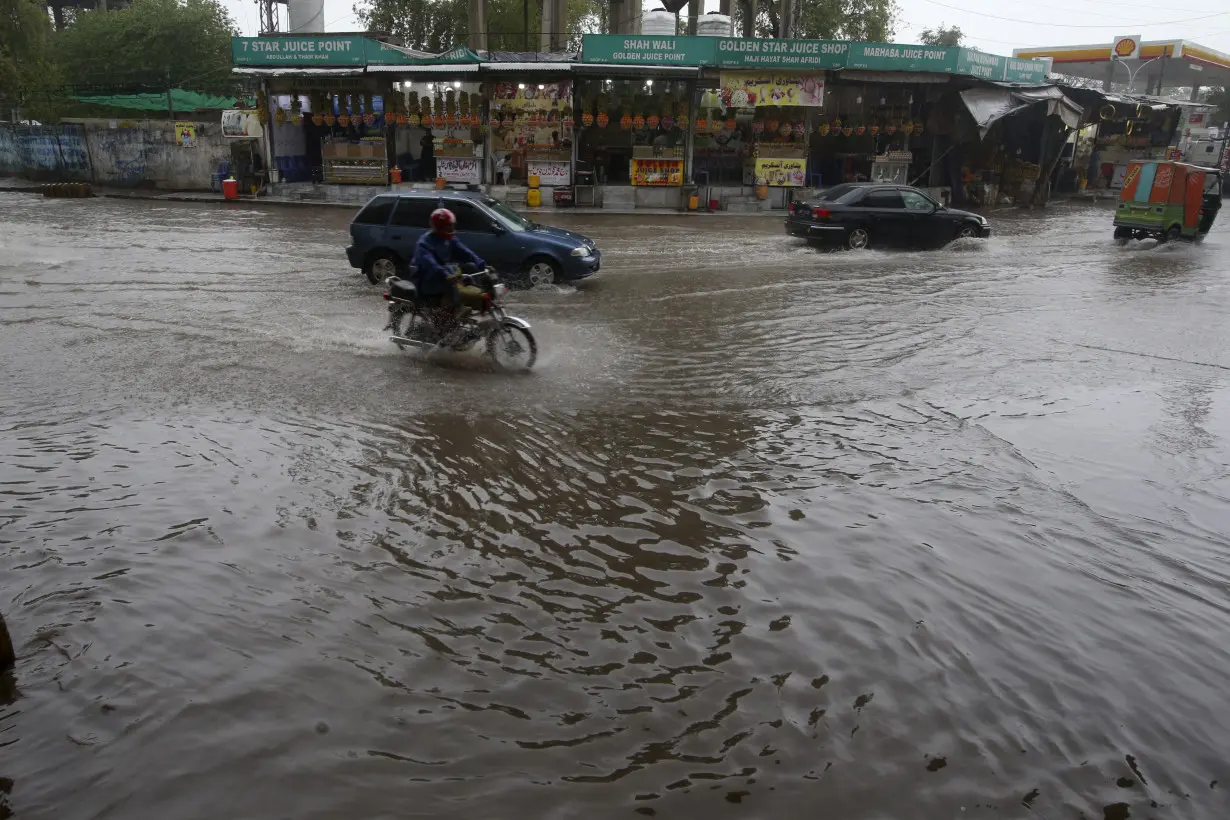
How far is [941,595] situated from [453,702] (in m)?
2.60

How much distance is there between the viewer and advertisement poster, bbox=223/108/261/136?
2939cm

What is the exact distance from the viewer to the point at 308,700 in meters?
3.61

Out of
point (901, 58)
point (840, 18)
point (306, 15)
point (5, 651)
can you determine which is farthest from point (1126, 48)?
point (5, 651)

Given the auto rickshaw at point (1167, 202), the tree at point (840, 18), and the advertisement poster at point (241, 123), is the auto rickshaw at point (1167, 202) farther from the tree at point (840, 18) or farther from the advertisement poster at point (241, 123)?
the tree at point (840, 18)

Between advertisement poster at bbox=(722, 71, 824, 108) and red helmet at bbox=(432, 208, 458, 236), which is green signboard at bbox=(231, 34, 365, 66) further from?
red helmet at bbox=(432, 208, 458, 236)

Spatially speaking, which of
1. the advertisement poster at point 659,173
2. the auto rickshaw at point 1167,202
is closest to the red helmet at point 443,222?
A: the auto rickshaw at point 1167,202

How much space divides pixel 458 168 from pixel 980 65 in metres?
17.4

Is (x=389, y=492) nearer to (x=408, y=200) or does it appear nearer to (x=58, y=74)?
(x=408, y=200)

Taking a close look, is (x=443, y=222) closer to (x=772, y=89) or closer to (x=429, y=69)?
(x=429, y=69)

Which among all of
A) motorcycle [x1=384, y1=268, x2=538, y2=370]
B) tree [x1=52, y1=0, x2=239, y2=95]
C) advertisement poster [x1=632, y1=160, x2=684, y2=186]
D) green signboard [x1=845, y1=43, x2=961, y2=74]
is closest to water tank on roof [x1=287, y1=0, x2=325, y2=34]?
tree [x1=52, y1=0, x2=239, y2=95]

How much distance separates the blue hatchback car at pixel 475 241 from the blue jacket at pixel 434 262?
3935mm

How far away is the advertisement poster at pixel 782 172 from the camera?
2797 centimetres

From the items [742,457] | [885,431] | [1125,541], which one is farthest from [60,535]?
[1125,541]

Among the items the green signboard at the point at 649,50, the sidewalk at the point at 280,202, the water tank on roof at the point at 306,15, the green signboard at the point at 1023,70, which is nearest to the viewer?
the green signboard at the point at 649,50
